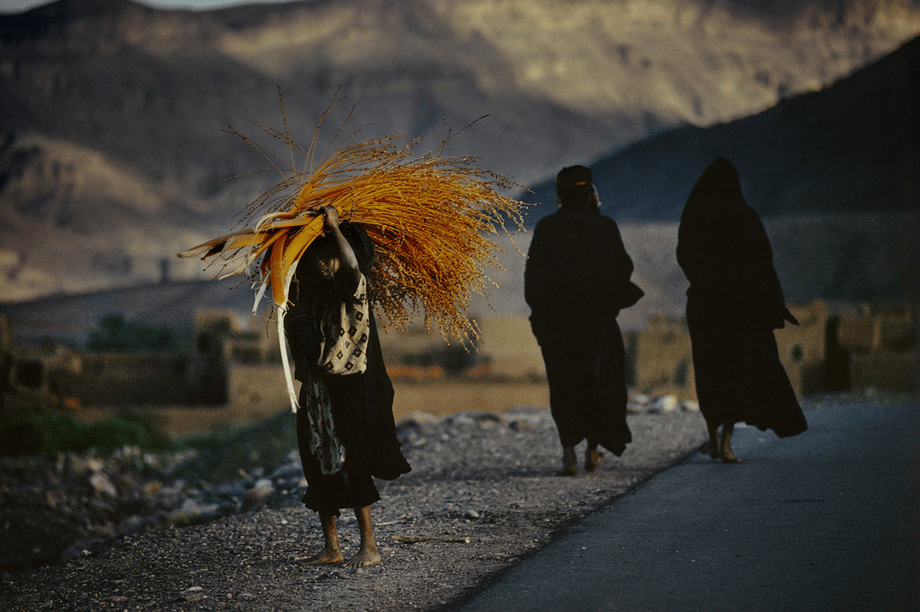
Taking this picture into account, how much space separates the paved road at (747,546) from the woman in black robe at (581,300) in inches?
30.6

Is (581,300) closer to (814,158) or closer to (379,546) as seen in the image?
(379,546)

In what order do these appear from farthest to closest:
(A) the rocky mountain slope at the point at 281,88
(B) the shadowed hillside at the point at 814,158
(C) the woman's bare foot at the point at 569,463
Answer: (A) the rocky mountain slope at the point at 281,88 < (B) the shadowed hillside at the point at 814,158 < (C) the woman's bare foot at the point at 569,463

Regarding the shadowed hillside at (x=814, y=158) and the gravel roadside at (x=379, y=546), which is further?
the shadowed hillside at (x=814, y=158)

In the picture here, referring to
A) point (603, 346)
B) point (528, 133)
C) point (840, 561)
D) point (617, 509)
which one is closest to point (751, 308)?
point (603, 346)

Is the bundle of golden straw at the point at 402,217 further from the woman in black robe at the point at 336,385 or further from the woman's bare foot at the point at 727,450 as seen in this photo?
the woman's bare foot at the point at 727,450

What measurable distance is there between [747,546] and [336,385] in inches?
82.7

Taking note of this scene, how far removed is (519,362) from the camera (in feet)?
78.7

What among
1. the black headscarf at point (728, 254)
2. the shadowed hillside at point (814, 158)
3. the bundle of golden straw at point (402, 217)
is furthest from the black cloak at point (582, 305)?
the shadowed hillside at point (814, 158)

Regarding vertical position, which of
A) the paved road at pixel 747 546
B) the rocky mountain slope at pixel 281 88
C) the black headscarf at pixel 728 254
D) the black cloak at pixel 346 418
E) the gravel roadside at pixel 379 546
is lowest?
the gravel roadside at pixel 379 546

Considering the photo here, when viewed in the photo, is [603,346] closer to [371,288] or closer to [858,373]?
[371,288]

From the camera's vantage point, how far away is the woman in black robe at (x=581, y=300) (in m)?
6.69

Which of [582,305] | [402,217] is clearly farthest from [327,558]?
[582,305]

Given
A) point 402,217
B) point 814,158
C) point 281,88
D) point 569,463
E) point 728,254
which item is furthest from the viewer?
point 281,88

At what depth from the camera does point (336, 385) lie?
4180mm
